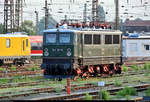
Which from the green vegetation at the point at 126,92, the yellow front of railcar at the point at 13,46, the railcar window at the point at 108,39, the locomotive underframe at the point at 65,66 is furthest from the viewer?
the yellow front of railcar at the point at 13,46

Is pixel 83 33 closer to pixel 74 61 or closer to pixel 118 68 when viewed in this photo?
pixel 74 61

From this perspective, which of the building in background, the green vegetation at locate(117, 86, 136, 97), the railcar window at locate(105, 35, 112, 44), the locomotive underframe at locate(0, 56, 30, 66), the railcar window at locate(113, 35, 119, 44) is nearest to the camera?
the green vegetation at locate(117, 86, 136, 97)

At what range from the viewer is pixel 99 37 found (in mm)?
27938

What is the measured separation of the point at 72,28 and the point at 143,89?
7.53m

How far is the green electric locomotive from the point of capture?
25.8 meters

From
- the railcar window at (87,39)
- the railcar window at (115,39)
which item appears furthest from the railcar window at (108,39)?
the railcar window at (87,39)

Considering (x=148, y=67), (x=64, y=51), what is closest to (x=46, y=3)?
(x=148, y=67)

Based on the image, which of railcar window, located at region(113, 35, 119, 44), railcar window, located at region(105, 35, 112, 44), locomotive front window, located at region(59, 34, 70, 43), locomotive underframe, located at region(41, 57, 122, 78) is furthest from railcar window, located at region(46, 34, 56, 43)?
railcar window, located at region(113, 35, 119, 44)

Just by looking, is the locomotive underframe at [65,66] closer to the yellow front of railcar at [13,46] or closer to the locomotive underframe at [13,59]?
the yellow front of railcar at [13,46]

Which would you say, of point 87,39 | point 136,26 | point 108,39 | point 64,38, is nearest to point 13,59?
point 108,39

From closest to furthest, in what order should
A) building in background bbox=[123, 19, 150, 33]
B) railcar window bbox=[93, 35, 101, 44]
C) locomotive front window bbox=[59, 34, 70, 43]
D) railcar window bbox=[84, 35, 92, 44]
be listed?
locomotive front window bbox=[59, 34, 70, 43], railcar window bbox=[84, 35, 92, 44], railcar window bbox=[93, 35, 101, 44], building in background bbox=[123, 19, 150, 33]

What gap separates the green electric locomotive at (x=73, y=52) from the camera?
84.7 feet

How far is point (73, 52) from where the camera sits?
25797 millimetres

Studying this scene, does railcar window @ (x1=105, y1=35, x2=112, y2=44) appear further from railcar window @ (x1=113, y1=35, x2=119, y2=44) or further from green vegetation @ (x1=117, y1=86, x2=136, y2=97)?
green vegetation @ (x1=117, y1=86, x2=136, y2=97)
